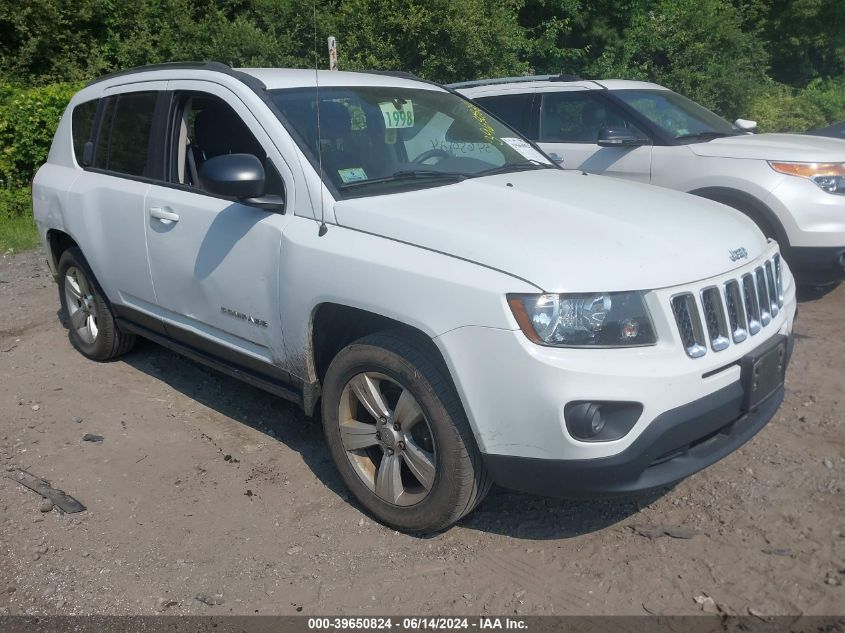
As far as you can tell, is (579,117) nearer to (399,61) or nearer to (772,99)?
(399,61)

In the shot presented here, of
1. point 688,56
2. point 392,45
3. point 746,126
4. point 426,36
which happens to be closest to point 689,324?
point 746,126

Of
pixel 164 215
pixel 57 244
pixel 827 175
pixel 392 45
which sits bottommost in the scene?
pixel 57 244

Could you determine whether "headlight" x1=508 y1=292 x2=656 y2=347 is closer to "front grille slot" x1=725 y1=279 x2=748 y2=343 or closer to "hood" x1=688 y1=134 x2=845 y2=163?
"front grille slot" x1=725 y1=279 x2=748 y2=343

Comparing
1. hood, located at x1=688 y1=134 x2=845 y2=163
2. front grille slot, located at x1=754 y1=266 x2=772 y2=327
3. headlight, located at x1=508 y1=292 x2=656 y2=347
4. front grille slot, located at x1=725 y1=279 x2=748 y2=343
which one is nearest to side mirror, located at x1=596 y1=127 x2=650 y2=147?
hood, located at x1=688 y1=134 x2=845 y2=163

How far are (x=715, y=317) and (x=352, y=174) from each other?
5.56ft

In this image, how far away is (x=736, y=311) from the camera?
3.32m

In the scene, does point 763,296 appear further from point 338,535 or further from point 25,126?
point 25,126

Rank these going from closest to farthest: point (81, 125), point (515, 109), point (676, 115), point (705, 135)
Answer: point (81, 125)
point (705, 135)
point (676, 115)
point (515, 109)

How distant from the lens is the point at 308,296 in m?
3.60

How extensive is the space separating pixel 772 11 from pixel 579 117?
63.8ft

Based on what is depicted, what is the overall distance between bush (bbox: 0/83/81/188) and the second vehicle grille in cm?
933

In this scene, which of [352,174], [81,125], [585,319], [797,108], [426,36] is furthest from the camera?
[797,108]

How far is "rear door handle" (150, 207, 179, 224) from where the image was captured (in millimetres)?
4367

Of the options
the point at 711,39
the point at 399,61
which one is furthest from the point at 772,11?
the point at 399,61
